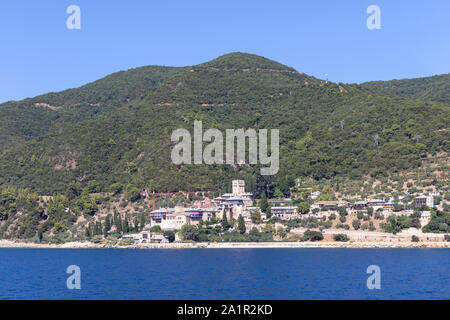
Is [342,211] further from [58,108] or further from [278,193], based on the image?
[58,108]

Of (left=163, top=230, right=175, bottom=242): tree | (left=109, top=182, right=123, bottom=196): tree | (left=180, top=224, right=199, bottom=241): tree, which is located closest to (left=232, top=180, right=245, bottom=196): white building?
(left=180, top=224, right=199, bottom=241): tree

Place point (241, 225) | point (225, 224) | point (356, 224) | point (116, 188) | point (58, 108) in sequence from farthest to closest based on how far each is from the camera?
point (58, 108), point (116, 188), point (225, 224), point (241, 225), point (356, 224)

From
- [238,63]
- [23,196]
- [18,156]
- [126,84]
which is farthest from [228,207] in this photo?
[126,84]

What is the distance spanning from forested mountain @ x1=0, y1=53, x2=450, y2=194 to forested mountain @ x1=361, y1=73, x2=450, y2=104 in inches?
49.1

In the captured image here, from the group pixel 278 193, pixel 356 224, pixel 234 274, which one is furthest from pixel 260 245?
pixel 234 274

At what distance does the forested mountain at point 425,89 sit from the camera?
15988 centimetres

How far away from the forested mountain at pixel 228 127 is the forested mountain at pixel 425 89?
4.10 feet

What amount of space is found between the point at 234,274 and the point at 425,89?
476 feet

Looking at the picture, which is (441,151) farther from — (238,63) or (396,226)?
(238,63)

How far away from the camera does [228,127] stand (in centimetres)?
12875

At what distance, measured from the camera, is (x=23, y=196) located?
360ft

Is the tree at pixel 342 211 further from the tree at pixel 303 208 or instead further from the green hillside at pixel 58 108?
the green hillside at pixel 58 108

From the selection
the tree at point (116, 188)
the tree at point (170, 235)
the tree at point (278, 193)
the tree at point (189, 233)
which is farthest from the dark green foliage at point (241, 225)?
the tree at point (116, 188)

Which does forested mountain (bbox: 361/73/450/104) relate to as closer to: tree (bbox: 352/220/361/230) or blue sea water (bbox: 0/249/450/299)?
tree (bbox: 352/220/361/230)
